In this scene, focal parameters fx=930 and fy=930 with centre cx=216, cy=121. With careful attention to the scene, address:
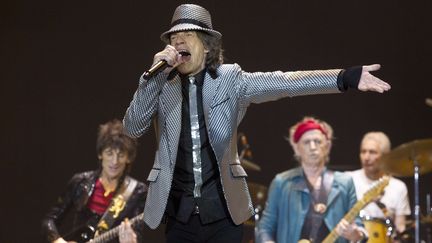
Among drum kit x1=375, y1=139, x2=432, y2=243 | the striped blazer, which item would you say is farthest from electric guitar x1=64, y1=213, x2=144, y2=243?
the striped blazer

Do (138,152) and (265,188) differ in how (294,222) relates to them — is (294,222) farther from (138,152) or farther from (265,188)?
(138,152)

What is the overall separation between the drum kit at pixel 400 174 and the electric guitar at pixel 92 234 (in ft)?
3.04

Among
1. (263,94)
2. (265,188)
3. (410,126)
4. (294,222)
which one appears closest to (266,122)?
(265,188)

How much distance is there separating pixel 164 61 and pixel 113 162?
2.44 meters

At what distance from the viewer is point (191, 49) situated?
122 inches

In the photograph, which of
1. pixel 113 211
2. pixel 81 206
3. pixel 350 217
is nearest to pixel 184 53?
pixel 350 217

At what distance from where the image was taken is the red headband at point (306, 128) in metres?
5.22

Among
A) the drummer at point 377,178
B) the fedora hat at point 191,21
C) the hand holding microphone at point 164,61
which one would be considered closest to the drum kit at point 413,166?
the drummer at point 377,178

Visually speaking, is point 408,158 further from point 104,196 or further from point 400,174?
point 104,196

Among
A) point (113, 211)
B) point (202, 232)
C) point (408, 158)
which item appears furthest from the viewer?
point (408, 158)

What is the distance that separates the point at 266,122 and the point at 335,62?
2.06ft

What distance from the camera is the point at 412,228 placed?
5895 millimetres

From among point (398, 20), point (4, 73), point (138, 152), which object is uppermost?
point (398, 20)

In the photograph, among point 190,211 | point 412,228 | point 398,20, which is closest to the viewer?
point 190,211
